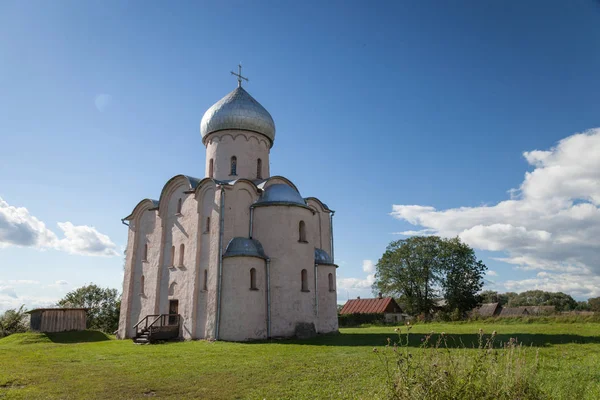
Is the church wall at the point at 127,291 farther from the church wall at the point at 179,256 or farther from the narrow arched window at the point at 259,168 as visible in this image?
the narrow arched window at the point at 259,168

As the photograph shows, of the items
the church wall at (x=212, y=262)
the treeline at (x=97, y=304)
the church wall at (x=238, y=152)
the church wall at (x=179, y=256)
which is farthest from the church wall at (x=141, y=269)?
the treeline at (x=97, y=304)

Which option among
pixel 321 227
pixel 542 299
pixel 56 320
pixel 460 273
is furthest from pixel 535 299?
pixel 56 320

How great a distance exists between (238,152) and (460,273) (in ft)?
86.7

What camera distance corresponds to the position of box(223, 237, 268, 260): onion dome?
18.9m

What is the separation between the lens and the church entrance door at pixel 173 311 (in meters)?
20.2

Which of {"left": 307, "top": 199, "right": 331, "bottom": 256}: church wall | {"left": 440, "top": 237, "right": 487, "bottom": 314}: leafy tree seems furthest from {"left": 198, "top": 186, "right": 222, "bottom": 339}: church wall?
{"left": 440, "top": 237, "right": 487, "bottom": 314}: leafy tree

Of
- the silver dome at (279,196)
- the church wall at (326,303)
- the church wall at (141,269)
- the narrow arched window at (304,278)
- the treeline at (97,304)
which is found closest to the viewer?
the narrow arched window at (304,278)

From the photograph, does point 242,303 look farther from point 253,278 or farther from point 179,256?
point 179,256

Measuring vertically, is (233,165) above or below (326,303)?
above

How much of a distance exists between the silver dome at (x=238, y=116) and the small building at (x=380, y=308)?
2215 centimetres

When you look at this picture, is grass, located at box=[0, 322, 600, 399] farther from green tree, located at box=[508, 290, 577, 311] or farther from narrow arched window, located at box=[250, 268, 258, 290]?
green tree, located at box=[508, 290, 577, 311]

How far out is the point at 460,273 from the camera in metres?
40.0

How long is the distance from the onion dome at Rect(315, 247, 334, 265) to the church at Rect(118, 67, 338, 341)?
0.06m

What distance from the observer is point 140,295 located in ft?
75.0
